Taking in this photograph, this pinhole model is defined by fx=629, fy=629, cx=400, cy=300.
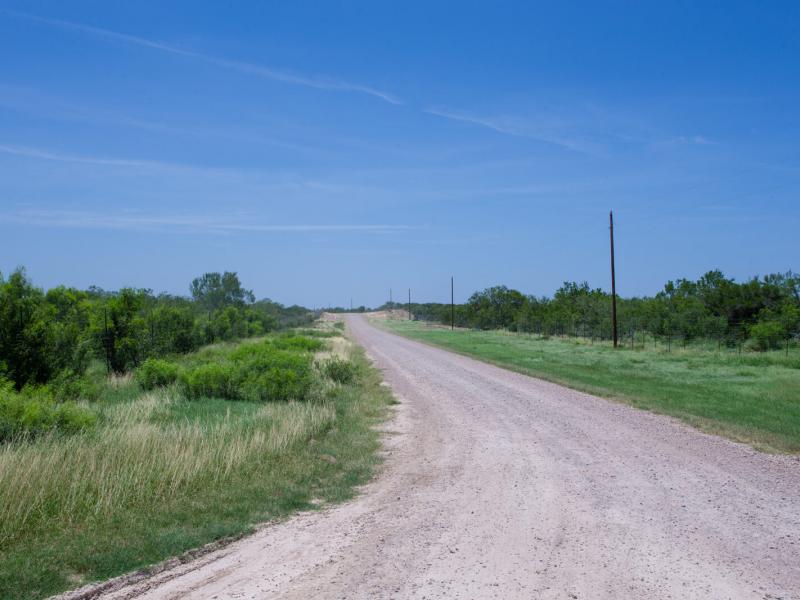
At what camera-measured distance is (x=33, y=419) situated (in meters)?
10.6

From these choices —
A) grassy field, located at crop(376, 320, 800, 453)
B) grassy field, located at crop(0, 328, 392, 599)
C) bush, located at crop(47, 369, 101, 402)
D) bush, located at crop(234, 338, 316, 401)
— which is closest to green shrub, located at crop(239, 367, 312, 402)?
bush, located at crop(234, 338, 316, 401)

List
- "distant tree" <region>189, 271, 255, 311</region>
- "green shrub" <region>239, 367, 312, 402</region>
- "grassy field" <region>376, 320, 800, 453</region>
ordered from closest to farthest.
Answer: "grassy field" <region>376, 320, 800, 453</region>
"green shrub" <region>239, 367, 312, 402</region>
"distant tree" <region>189, 271, 255, 311</region>

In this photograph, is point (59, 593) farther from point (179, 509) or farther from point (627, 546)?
point (627, 546)

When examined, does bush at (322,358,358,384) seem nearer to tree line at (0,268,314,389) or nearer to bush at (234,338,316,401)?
bush at (234,338,316,401)

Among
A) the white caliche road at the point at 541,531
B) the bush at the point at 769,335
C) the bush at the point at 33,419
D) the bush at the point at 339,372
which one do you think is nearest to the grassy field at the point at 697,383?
the white caliche road at the point at 541,531

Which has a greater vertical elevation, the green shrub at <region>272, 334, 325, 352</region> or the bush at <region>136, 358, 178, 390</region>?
the green shrub at <region>272, 334, 325, 352</region>

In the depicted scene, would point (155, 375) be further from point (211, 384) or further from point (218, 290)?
point (218, 290)

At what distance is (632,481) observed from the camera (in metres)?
8.55

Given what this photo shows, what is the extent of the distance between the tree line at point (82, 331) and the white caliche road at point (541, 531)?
11393 mm

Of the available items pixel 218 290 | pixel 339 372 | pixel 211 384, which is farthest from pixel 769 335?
pixel 218 290

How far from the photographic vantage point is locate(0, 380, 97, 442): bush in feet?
33.6

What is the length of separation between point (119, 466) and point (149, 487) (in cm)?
76

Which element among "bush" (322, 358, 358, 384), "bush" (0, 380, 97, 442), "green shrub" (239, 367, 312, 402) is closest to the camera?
"bush" (0, 380, 97, 442)

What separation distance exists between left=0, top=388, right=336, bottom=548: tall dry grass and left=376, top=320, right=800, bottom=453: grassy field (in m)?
8.60
